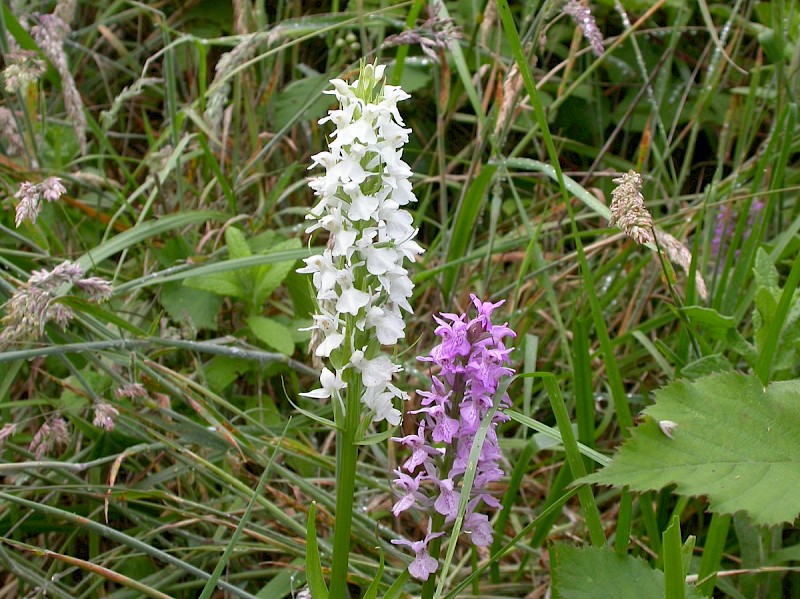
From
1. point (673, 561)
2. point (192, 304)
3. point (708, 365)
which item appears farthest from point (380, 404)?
point (192, 304)

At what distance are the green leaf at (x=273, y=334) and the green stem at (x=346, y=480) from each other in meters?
0.76

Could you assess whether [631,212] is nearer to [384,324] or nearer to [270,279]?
[384,324]

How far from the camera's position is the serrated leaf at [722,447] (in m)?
1.15

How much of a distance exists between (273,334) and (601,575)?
3.14 feet

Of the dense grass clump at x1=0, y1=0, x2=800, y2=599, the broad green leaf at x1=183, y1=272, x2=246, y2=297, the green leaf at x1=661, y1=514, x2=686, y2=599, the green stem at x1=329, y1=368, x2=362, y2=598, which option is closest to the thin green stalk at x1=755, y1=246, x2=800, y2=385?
the dense grass clump at x1=0, y1=0, x2=800, y2=599

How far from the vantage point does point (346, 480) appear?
1140 millimetres

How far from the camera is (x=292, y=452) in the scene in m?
1.75

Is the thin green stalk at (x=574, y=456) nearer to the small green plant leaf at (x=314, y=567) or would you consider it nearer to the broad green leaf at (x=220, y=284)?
the small green plant leaf at (x=314, y=567)

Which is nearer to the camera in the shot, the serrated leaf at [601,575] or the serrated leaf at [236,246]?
the serrated leaf at [601,575]

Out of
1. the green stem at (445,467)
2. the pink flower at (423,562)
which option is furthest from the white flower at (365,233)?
the pink flower at (423,562)

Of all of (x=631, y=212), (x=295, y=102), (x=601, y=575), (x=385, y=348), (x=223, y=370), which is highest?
(x=631, y=212)

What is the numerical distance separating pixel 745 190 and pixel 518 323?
79cm

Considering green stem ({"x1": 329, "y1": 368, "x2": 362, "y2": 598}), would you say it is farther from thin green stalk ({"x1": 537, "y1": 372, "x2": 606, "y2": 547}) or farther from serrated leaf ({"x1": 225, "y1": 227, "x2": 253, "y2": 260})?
serrated leaf ({"x1": 225, "y1": 227, "x2": 253, "y2": 260})

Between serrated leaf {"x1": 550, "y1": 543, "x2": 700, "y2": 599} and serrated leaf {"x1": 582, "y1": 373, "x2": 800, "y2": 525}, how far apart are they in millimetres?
152
